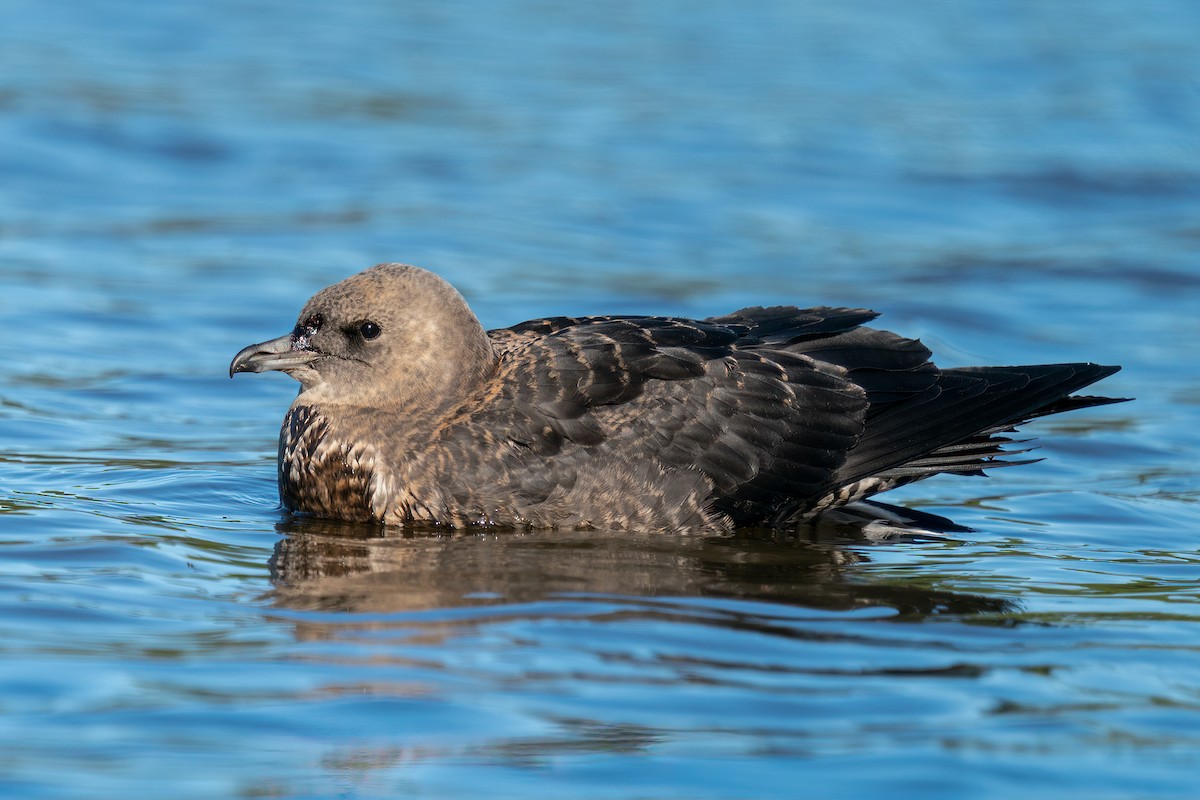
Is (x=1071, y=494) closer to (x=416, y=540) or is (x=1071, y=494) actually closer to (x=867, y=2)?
(x=416, y=540)

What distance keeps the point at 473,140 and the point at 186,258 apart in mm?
3800

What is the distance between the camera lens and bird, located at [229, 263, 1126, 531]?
741cm

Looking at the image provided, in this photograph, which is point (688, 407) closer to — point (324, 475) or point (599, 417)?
point (599, 417)

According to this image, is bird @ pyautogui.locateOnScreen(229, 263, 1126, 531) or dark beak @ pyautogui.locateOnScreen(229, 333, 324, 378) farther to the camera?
dark beak @ pyautogui.locateOnScreen(229, 333, 324, 378)

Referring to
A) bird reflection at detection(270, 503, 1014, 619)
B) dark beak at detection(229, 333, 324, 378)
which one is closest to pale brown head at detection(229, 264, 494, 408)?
dark beak at detection(229, 333, 324, 378)

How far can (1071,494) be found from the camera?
844cm

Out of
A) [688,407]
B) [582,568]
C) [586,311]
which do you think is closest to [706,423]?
[688,407]

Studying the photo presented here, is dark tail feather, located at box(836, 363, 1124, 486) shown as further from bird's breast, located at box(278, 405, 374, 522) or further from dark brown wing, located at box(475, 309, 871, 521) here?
bird's breast, located at box(278, 405, 374, 522)

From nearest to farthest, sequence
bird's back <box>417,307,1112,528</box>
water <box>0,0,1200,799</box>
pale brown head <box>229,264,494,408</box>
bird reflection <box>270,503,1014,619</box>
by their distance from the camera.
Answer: water <box>0,0,1200,799</box>
bird reflection <box>270,503,1014,619</box>
bird's back <box>417,307,1112,528</box>
pale brown head <box>229,264,494,408</box>

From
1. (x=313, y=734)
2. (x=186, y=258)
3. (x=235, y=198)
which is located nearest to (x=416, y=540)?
(x=313, y=734)

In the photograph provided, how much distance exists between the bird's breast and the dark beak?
0.23m

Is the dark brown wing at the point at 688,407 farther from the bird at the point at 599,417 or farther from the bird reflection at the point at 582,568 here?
the bird reflection at the point at 582,568

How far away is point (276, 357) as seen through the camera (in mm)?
7652

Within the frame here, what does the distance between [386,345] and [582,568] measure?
59.5 inches
